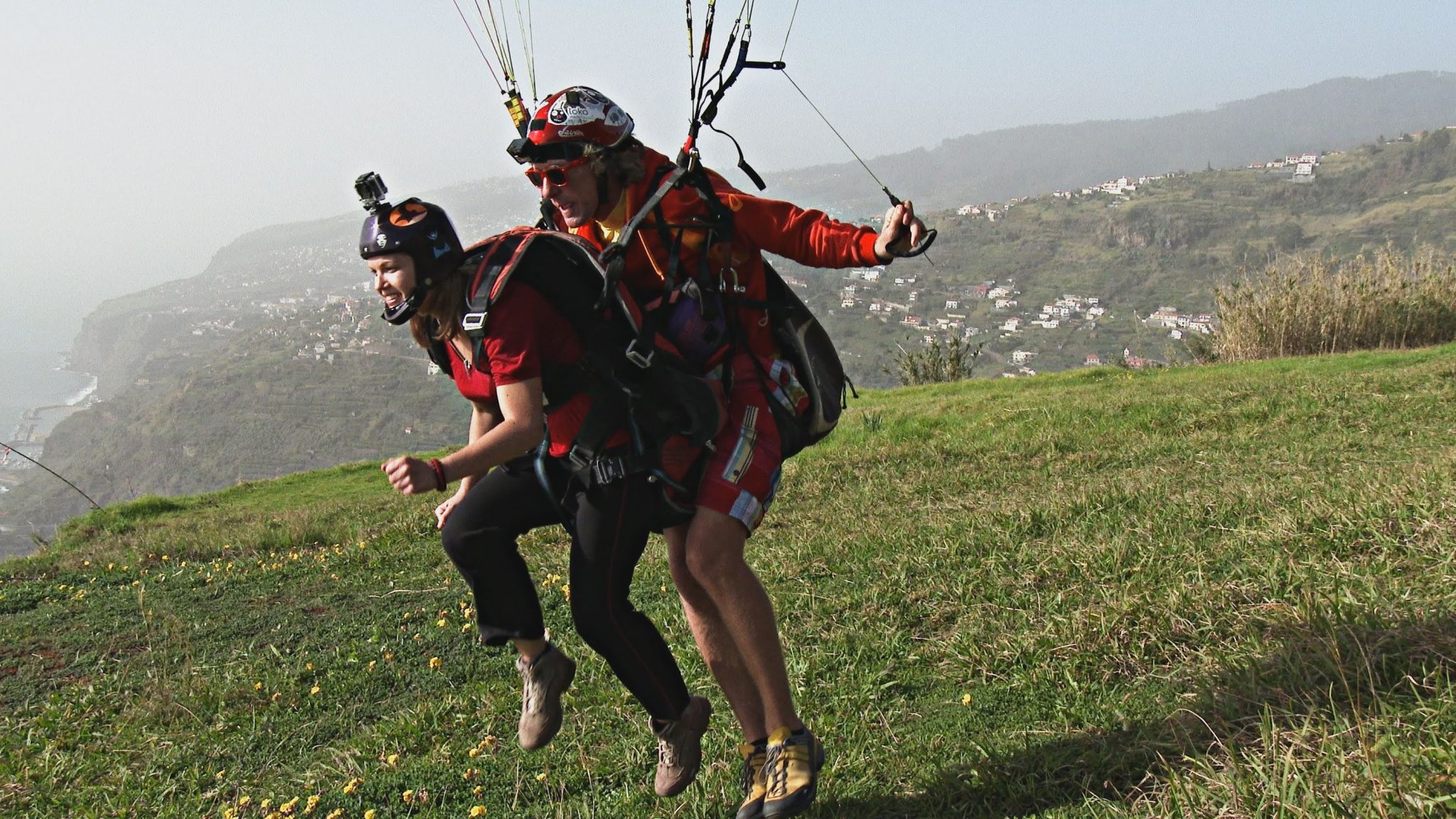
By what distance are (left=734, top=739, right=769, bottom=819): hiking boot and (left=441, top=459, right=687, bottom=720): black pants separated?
0.28m

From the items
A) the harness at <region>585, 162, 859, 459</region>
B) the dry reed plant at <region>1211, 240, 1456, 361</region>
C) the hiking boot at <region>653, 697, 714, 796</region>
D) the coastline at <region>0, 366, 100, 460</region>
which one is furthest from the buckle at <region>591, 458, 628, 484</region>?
the coastline at <region>0, 366, 100, 460</region>

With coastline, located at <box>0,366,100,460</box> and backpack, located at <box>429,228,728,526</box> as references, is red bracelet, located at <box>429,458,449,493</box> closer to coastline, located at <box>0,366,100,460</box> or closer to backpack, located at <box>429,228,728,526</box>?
backpack, located at <box>429,228,728,526</box>

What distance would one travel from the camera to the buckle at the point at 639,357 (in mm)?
3340

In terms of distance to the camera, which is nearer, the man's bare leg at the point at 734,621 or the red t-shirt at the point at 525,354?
the red t-shirt at the point at 525,354

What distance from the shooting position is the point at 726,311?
363cm

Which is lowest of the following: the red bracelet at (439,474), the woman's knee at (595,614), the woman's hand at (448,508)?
the woman's knee at (595,614)

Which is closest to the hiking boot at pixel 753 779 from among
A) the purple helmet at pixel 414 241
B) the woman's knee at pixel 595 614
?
the woman's knee at pixel 595 614

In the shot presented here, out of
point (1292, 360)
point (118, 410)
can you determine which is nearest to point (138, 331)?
point (118, 410)

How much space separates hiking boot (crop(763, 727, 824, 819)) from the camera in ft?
11.1

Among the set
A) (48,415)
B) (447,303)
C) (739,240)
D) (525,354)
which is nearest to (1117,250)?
(739,240)

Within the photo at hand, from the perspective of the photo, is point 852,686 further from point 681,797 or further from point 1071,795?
point 1071,795

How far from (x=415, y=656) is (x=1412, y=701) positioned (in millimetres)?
4963

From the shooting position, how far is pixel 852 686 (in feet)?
14.7

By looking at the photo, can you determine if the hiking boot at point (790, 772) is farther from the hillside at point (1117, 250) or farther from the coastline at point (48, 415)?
the coastline at point (48, 415)
